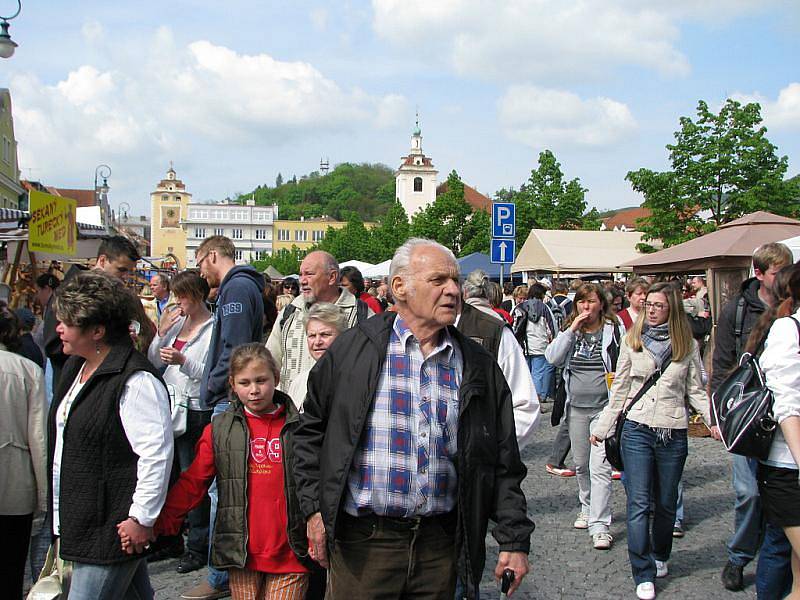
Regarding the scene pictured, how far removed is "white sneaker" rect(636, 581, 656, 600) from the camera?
4.90m

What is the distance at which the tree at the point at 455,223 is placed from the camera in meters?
48.5

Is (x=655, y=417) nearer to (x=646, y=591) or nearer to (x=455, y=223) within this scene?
(x=646, y=591)

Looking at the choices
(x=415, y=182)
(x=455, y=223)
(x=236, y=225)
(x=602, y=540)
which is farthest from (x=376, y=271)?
(x=236, y=225)

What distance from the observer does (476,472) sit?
2820 mm

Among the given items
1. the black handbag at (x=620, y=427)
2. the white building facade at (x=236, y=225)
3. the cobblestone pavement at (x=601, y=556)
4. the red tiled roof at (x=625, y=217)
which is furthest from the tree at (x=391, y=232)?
the white building facade at (x=236, y=225)

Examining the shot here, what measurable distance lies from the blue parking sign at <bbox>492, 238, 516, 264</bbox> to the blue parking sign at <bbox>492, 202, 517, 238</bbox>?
8 cm

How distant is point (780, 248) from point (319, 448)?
12.1 feet

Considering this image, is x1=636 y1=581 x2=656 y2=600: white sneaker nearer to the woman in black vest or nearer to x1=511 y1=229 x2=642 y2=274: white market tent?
the woman in black vest

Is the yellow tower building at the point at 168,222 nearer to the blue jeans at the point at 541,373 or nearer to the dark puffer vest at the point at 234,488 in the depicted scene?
the blue jeans at the point at 541,373

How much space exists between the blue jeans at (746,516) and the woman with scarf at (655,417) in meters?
0.37

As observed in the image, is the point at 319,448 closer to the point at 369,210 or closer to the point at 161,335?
the point at 161,335

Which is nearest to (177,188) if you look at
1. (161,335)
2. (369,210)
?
(369,210)

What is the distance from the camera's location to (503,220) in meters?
11.6

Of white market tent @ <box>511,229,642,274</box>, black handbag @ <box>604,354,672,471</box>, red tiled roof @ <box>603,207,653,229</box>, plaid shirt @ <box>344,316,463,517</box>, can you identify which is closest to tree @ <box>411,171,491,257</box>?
white market tent @ <box>511,229,642,274</box>
